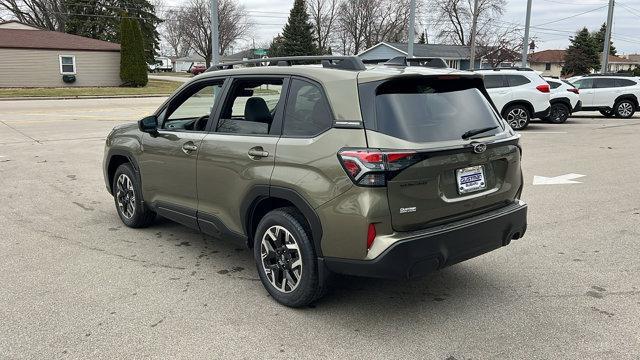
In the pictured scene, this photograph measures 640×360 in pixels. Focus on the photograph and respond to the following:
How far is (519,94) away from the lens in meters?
15.6

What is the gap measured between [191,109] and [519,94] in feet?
40.9

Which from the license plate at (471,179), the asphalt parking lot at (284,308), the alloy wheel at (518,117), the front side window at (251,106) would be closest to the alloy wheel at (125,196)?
the asphalt parking lot at (284,308)

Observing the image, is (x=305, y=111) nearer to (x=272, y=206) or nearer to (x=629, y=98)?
(x=272, y=206)

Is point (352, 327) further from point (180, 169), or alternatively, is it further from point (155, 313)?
point (180, 169)

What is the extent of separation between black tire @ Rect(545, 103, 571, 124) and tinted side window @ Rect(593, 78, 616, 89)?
132 inches

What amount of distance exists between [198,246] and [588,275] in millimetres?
3540

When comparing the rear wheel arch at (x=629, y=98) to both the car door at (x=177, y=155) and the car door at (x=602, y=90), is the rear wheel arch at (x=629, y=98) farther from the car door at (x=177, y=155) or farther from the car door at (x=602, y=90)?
the car door at (x=177, y=155)

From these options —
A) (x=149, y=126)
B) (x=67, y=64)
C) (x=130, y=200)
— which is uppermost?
(x=67, y=64)

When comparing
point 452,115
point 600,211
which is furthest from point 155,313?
point 600,211

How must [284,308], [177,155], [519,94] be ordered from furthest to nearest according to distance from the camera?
[519,94] → [177,155] → [284,308]

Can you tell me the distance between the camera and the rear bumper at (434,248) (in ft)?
10.6

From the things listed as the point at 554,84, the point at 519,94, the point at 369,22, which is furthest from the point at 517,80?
the point at 369,22

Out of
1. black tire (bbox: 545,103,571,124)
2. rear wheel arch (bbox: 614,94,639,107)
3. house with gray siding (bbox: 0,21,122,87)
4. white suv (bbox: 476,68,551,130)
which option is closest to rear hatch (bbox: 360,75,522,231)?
white suv (bbox: 476,68,551,130)

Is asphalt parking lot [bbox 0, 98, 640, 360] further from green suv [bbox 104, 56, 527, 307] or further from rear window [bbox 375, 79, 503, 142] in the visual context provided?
rear window [bbox 375, 79, 503, 142]
